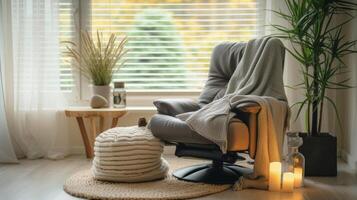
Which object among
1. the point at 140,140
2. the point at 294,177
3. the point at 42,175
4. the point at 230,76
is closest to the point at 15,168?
the point at 42,175

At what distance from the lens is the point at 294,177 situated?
3475 mm

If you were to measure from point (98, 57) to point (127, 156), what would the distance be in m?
1.42

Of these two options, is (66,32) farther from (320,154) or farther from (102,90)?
(320,154)

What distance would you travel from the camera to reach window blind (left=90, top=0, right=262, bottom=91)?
481 centimetres

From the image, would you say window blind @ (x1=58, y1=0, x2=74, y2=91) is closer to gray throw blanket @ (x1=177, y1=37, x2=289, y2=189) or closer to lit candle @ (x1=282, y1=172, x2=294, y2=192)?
gray throw blanket @ (x1=177, y1=37, x2=289, y2=189)

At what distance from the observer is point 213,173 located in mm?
3668

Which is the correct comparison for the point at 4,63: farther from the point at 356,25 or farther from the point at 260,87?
the point at 356,25

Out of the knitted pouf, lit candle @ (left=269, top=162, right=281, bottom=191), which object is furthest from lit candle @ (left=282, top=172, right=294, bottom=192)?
the knitted pouf

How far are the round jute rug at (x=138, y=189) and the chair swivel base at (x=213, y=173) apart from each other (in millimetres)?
79

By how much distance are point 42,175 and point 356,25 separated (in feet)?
8.99

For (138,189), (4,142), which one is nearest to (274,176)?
(138,189)

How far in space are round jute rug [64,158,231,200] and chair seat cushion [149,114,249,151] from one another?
0.97ft

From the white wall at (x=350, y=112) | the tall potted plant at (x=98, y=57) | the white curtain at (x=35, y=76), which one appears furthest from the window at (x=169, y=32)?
the white wall at (x=350, y=112)

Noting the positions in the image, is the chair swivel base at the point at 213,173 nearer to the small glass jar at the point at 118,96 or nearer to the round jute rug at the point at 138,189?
the round jute rug at the point at 138,189
